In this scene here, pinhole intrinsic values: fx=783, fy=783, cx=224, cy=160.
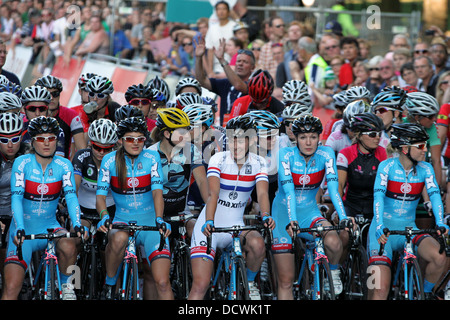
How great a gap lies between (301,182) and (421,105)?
83.0 inches

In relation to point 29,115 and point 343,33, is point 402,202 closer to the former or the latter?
point 29,115

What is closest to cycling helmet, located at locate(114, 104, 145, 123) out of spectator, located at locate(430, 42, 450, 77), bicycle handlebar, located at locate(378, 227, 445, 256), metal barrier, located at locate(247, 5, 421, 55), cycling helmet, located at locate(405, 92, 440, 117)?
bicycle handlebar, located at locate(378, 227, 445, 256)

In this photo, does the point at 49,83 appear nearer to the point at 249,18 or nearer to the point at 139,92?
the point at 139,92

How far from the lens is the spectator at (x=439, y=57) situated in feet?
41.1

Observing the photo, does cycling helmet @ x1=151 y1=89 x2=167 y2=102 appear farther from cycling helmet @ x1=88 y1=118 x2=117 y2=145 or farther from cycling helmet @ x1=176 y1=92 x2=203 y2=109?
cycling helmet @ x1=88 y1=118 x2=117 y2=145

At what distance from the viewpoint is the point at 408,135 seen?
26.2ft

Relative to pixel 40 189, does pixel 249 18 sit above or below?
above

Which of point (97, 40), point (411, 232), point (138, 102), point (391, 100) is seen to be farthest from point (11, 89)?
point (97, 40)

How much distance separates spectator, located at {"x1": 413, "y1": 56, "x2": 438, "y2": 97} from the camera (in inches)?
471

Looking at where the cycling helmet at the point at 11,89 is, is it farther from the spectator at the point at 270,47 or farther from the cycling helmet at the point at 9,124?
the spectator at the point at 270,47

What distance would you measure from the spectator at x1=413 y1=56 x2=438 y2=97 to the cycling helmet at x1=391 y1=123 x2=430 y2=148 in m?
4.12

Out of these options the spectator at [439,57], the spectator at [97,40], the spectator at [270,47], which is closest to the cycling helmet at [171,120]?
the spectator at [439,57]

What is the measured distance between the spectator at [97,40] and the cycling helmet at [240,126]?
916 cm
